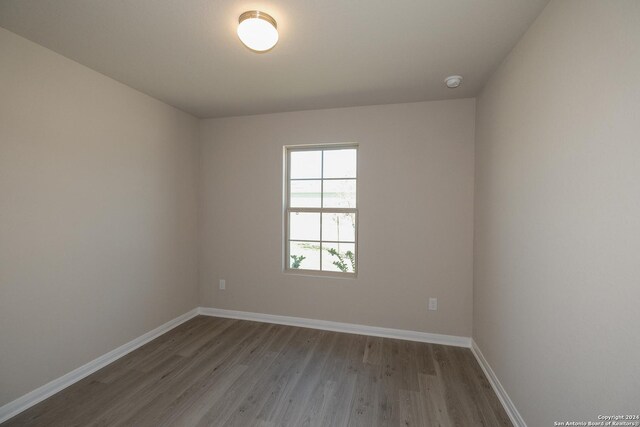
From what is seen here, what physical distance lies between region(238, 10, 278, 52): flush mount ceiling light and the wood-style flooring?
2418mm

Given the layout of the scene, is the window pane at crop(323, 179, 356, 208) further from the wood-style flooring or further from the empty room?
the wood-style flooring

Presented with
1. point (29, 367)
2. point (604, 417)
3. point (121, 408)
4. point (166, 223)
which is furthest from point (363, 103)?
point (29, 367)

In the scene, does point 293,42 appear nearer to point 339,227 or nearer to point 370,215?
point 370,215

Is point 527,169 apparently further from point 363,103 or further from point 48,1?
point 48,1

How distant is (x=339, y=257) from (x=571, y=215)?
2.25 meters

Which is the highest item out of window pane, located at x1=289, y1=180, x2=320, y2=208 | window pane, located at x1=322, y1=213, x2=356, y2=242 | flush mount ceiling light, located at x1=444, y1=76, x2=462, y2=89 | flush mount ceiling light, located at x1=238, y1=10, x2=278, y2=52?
flush mount ceiling light, located at x1=444, y1=76, x2=462, y2=89

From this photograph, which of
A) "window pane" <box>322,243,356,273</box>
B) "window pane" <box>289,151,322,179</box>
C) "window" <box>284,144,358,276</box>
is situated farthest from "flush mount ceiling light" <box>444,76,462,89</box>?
"window pane" <box>322,243,356,273</box>

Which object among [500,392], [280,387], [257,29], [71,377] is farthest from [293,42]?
[71,377]

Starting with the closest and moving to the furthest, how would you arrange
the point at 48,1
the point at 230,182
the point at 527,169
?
the point at 48,1 < the point at 527,169 < the point at 230,182

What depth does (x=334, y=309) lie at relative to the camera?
10.3 ft

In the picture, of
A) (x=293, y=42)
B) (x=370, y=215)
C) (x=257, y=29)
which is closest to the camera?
(x=257, y=29)

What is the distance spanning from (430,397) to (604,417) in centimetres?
116

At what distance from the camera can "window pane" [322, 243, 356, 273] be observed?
10.5ft

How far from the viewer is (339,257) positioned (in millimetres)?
3225
